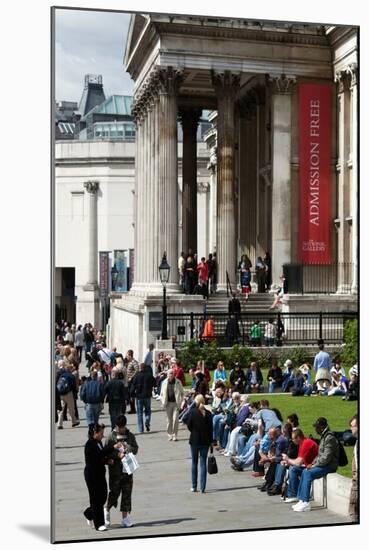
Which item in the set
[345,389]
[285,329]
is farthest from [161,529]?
[285,329]

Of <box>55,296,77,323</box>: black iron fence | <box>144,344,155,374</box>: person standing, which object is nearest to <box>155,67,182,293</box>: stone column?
<box>144,344,155,374</box>: person standing

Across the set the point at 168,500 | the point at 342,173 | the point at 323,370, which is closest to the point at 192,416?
the point at 168,500

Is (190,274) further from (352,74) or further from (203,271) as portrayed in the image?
(352,74)

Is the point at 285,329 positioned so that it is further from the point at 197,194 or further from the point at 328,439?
the point at 197,194

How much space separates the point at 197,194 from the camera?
46.7 meters

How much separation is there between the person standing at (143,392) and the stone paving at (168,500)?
24.5 inches

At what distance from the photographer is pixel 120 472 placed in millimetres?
16359

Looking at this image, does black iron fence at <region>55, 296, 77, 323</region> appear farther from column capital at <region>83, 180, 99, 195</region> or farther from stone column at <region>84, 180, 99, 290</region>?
column capital at <region>83, 180, 99, 195</region>

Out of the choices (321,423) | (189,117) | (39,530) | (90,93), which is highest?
(189,117)

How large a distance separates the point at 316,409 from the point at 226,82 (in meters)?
18.4

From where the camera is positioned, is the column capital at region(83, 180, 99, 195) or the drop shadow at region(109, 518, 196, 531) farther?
the column capital at region(83, 180, 99, 195)

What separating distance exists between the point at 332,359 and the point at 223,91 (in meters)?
17.0

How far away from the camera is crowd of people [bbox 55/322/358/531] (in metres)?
16.3

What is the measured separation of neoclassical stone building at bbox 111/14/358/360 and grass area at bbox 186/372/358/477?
5733mm
